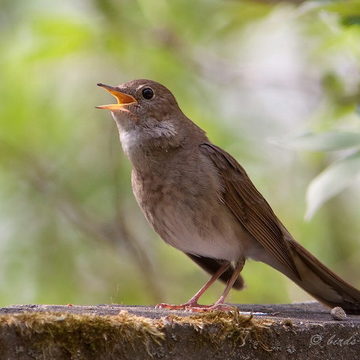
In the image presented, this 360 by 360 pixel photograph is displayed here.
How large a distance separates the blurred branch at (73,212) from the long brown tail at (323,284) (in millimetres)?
2185

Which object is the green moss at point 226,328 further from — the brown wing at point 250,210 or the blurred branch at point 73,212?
the blurred branch at point 73,212

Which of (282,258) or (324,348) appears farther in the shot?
(282,258)

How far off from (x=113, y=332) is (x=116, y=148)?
178 inches

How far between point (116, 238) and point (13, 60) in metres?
1.82

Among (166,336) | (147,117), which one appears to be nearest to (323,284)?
(147,117)

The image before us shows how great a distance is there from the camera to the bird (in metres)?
5.33

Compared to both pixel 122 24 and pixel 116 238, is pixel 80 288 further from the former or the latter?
pixel 122 24

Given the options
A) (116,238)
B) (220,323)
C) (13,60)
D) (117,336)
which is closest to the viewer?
(117,336)

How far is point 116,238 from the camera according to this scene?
784 centimetres

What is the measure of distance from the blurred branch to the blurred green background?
0.01m

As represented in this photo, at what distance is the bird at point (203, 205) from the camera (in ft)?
17.5

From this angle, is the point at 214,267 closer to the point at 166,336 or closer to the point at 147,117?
the point at 147,117

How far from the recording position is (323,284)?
214 inches

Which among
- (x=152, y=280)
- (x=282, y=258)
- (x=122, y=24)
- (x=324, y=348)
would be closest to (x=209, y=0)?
(x=122, y=24)
